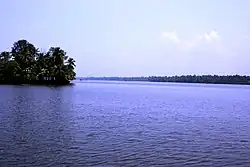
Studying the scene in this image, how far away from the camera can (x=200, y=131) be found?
26266mm

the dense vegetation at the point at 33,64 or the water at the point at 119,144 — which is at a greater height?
the dense vegetation at the point at 33,64

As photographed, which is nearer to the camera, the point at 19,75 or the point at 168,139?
the point at 168,139

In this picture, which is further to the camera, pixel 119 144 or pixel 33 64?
pixel 33 64

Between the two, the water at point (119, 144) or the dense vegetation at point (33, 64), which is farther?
the dense vegetation at point (33, 64)

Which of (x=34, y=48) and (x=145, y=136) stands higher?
(x=34, y=48)

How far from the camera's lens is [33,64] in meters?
136

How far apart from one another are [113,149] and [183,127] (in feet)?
35.4

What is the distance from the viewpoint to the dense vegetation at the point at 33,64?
132875mm

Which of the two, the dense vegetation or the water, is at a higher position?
the dense vegetation

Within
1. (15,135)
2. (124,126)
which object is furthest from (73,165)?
(124,126)

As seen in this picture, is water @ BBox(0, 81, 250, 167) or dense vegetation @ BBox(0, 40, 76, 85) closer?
water @ BBox(0, 81, 250, 167)

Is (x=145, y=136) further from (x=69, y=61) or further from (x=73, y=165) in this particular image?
(x=69, y=61)

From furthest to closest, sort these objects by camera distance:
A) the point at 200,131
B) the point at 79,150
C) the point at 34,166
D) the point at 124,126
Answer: the point at 124,126 → the point at 200,131 → the point at 79,150 → the point at 34,166

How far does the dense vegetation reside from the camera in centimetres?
13288
